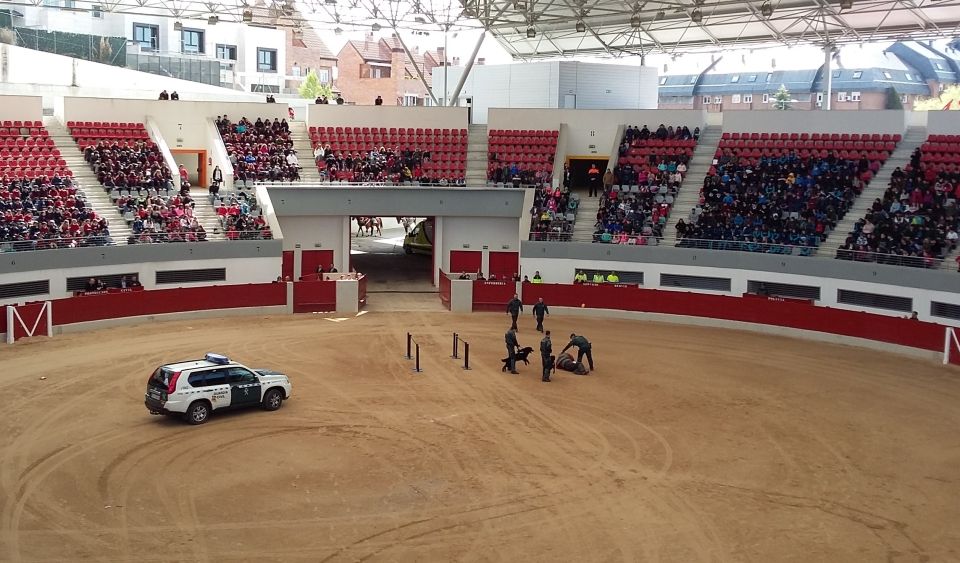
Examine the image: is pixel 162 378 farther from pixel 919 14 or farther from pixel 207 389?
pixel 919 14

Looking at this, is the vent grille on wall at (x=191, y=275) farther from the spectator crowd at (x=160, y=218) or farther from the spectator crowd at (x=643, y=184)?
the spectator crowd at (x=643, y=184)

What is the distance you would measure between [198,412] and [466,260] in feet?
74.8

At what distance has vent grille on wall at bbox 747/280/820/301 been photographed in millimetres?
38250

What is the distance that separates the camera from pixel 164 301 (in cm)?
3684

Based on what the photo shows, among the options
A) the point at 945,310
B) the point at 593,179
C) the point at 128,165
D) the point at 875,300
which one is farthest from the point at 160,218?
the point at 945,310

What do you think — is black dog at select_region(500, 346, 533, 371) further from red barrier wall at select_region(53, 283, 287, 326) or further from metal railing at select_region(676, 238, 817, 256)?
metal railing at select_region(676, 238, 817, 256)

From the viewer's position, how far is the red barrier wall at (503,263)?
1774 inches

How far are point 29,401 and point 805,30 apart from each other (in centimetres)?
3855

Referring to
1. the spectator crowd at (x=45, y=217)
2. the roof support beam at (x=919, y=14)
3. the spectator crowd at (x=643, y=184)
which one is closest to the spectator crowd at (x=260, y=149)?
the spectator crowd at (x=45, y=217)

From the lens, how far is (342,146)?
161 ft

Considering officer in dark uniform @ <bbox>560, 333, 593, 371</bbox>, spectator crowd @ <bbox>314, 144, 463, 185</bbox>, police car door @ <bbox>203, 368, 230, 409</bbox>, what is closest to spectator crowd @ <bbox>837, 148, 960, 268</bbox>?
officer in dark uniform @ <bbox>560, 333, 593, 371</bbox>

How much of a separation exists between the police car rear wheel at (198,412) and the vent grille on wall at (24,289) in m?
14.5

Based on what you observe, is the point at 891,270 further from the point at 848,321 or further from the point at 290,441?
the point at 290,441

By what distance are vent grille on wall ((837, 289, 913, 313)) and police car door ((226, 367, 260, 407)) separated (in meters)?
23.3
